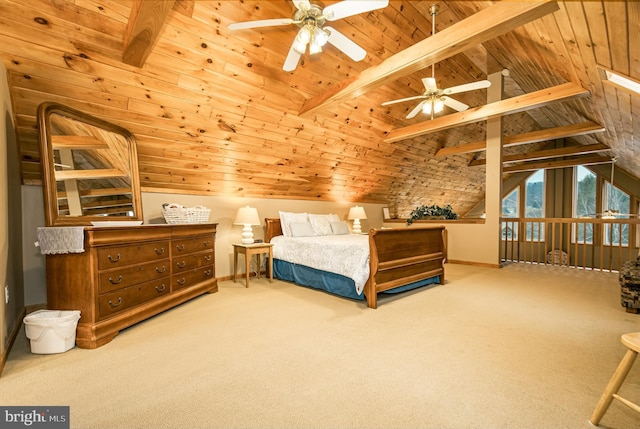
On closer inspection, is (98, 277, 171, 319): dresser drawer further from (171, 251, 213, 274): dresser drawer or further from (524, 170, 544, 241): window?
(524, 170, 544, 241): window

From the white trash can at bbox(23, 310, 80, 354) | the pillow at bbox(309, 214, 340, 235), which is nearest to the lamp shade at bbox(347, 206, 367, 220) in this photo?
the pillow at bbox(309, 214, 340, 235)

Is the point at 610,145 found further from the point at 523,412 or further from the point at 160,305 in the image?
the point at 160,305

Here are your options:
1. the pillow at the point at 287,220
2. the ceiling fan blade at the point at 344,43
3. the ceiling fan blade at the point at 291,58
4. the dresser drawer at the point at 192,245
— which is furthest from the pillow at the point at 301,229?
the ceiling fan blade at the point at 344,43

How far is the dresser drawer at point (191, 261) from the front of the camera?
3127 mm

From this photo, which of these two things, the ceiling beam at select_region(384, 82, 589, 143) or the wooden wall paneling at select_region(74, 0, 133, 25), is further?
the ceiling beam at select_region(384, 82, 589, 143)

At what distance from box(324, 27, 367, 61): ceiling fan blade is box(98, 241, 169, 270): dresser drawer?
2.41 m

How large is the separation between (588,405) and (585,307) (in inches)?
83.5

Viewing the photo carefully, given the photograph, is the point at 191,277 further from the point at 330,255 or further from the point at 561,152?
the point at 561,152

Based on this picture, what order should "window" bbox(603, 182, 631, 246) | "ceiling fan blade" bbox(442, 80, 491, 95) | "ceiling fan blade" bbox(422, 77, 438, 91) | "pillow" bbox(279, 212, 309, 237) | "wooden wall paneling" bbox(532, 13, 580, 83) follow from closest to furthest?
"wooden wall paneling" bbox(532, 13, 580, 83) < "ceiling fan blade" bbox(442, 80, 491, 95) < "ceiling fan blade" bbox(422, 77, 438, 91) < "pillow" bbox(279, 212, 309, 237) < "window" bbox(603, 182, 631, 246)

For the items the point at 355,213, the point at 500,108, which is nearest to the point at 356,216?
the point at 355,213

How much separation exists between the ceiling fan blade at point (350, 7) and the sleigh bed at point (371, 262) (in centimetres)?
195

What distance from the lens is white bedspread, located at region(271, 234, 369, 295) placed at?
3.19 m

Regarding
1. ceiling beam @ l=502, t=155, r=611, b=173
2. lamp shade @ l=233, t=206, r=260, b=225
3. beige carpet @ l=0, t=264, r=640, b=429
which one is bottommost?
beige carpet @ l=0, t=264, r=640, b=429

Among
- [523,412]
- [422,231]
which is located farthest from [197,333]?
[422,231]
